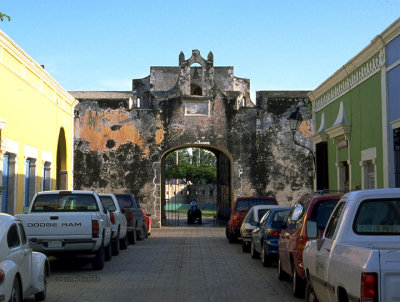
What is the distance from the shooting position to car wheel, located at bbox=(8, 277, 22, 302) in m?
7.79

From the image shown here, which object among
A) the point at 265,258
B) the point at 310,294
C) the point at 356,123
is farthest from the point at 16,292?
the point at 356,123

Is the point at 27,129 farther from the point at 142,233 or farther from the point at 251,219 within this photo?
the point at 251,219

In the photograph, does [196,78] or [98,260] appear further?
[196,78]

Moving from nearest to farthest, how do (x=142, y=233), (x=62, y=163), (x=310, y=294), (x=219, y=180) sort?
(x=310, y=294), (x=142, y=233), (x=62, y=163), (x=219, y=180)

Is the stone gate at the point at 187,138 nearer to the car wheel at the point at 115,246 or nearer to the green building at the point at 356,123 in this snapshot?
the green building at the point at 356,123

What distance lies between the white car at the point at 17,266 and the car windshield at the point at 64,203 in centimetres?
423

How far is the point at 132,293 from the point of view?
411 inches

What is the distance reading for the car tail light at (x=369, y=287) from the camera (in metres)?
4.86

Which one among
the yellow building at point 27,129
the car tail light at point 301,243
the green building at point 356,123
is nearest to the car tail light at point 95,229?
the car tail light at point 301,243

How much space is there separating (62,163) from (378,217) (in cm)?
2327

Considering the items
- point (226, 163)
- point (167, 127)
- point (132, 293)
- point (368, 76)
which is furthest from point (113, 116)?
point (132, 293)

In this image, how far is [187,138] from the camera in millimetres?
31391

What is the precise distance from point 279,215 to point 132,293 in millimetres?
5610

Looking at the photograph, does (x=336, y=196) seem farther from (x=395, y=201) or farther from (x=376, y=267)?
(x=376, y=267)
